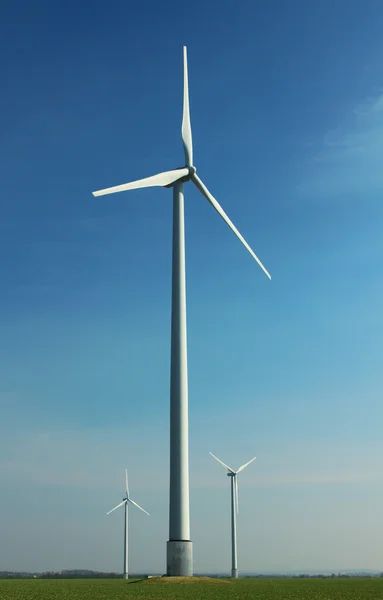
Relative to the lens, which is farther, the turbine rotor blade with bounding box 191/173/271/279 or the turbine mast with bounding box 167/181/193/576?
the turbine rotor blade with bounding box 191/173/271/279

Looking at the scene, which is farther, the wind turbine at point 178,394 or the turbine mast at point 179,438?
the wind turbine at point 178,394

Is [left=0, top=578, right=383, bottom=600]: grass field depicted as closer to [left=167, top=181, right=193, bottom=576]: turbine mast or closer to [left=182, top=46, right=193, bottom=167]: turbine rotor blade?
[left=167, top=181, right=193, bottom=576]: turbine mast

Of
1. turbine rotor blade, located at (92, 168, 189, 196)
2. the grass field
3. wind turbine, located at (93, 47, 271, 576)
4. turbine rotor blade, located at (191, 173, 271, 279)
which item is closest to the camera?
the grass field

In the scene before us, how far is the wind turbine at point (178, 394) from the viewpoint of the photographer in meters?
52.8

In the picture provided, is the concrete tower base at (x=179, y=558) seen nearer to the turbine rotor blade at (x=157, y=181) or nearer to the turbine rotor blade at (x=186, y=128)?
the turbine rotor blade at (x=157, y=181)

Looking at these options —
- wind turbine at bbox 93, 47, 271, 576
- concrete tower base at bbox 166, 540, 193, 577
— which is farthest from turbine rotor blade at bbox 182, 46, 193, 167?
concrete tower base at bbox 166, 540, 193, 577

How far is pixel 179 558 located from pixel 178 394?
12701 mm

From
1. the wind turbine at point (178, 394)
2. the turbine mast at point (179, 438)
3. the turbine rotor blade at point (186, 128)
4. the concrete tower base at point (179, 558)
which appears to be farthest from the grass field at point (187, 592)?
the turbine rotor blade at point (186, 128)

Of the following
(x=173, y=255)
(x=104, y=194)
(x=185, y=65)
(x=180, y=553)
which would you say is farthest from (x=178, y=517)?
(x=185, y=65)

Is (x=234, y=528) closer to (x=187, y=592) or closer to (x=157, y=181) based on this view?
(x=157, y=181)

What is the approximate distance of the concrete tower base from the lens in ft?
172

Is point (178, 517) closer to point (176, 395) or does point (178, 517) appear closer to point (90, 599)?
point (176, 395)

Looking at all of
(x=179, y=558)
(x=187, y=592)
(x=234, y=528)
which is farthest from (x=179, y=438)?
(x=234, y=528)

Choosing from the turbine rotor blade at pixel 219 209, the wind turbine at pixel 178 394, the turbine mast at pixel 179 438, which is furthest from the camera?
the turbine rotor blade at pixel 219 209
